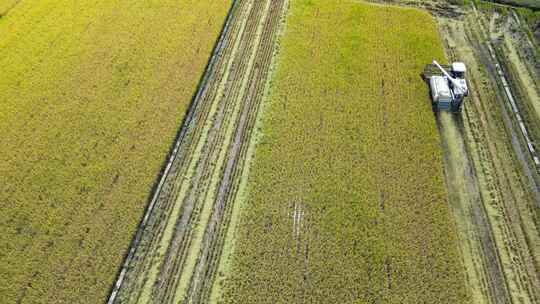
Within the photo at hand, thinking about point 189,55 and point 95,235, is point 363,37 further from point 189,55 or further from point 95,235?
point 95,235

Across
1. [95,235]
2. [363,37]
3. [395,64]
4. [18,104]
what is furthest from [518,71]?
[18,104]

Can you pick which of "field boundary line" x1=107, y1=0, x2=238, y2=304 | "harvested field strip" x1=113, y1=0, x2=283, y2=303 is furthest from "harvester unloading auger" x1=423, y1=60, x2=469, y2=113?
"field boundary line" x1=107, y1=0, x2=238, y2=304

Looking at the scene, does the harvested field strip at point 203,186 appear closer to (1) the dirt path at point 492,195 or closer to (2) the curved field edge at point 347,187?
(2) the curved field edge at point 347,187

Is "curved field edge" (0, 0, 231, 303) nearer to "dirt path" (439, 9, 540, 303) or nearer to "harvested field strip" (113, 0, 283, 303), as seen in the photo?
"harvested field strip" (113, 0, 283, 303)

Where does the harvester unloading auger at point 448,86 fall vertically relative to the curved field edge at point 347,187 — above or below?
above

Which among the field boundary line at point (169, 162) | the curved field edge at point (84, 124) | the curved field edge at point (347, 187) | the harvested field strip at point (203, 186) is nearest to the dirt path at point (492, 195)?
the curved field edge at point (347, 187)
